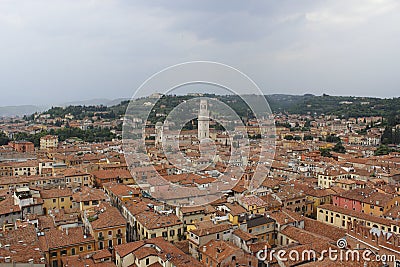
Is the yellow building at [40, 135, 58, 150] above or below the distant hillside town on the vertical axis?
above

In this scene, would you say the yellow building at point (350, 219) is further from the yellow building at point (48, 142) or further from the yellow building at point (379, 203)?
the yellow building at point (48, 142)

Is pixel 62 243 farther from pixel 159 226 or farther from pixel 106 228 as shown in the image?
pixel 159 226

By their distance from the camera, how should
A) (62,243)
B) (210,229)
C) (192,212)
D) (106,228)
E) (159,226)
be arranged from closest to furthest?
1. (62,243)
2. (210,229)
3. (106,228)
4. (159,226)
5. (192,212)

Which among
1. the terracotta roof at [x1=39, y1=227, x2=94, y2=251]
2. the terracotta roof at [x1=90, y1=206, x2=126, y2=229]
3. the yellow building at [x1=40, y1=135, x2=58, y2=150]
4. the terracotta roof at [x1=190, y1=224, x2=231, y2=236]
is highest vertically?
the yellow building at [x1=40, y1=135, x2=58, y2=150]

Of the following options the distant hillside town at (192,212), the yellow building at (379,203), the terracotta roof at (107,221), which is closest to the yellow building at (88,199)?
the distant hillside town at (192,212)

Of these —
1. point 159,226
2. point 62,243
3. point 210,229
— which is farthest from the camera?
point 159,226

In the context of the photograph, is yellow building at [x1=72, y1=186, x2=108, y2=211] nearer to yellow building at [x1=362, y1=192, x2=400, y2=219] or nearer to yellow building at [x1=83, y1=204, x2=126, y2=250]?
yellow building at [x1=83, y1=204, x2=126, y2=250]

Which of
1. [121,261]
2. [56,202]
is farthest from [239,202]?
[56,202]

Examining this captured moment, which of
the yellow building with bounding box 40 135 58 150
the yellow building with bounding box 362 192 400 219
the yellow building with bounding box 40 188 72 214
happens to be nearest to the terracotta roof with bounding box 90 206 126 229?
the yellow building with bounding box 40 188 72 214

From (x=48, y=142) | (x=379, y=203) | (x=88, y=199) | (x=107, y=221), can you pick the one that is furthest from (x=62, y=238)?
(x=48, y=142)

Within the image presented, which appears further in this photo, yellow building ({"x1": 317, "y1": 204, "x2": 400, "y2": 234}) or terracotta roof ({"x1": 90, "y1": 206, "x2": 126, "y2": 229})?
yellow building ({"x1": 317, "y1": 204, "x2": 400, "y2": 234})

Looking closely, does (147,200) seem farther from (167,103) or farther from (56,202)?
(167,103)
